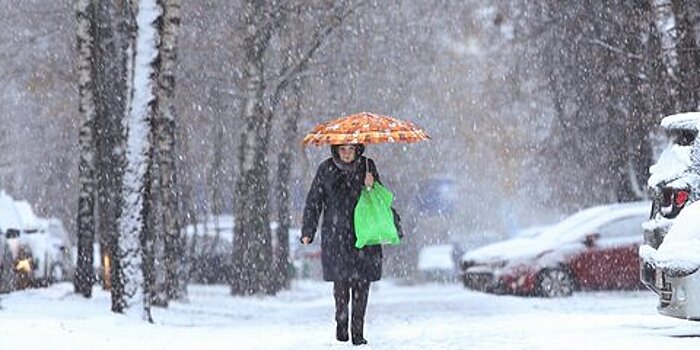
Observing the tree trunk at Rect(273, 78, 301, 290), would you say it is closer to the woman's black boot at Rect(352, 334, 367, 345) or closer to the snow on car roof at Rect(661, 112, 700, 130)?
the woman's black boot at Rect(352, 334, 367, 345)

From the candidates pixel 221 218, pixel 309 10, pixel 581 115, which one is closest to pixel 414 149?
pixel 221 218

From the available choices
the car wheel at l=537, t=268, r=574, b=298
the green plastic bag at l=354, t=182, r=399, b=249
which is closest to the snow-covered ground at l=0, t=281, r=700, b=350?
the green plastic bag at l=354, t=182, r=399, b=249

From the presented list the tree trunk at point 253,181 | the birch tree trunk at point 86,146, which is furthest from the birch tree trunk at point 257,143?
the birch tree trunk at point 86,146

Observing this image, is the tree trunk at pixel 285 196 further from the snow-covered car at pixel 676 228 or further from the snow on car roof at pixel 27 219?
the snow-covered car at pixel 676 228

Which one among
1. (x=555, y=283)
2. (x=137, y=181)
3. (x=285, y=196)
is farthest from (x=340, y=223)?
(x=285, y=196)

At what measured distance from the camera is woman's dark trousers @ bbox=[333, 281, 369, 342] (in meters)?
9.64

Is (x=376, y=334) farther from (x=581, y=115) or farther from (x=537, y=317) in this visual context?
(x=581, y=115)

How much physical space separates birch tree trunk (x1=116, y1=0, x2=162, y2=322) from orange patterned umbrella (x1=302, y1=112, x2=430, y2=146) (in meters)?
4.19

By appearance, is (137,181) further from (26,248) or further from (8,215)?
(26,248)

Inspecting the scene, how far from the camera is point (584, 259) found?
67.7 ft

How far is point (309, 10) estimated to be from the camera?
24.5 metres

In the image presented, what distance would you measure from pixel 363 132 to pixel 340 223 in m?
0.75

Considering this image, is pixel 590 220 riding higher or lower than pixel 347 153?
lower

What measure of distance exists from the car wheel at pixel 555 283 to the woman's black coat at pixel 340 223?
446 inches
